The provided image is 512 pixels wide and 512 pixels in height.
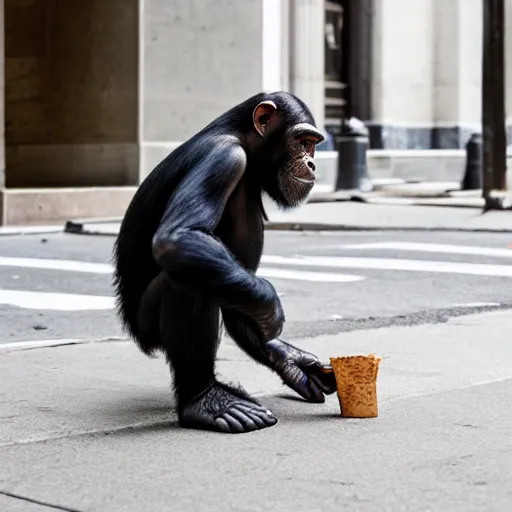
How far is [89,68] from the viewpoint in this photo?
16.9m

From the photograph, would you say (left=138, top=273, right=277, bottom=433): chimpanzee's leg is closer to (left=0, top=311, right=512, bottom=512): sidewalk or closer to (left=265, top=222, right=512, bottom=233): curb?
(left=0, top=311, right=512, bottom=512): sidewalk

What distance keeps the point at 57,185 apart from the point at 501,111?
527 centimetres

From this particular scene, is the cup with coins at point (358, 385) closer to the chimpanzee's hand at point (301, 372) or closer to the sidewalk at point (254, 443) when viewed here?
the sidewalk at point (254, 443)

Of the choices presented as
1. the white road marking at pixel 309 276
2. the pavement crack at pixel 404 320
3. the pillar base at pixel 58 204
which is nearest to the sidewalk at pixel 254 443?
the pavement crack at pixel 404 320

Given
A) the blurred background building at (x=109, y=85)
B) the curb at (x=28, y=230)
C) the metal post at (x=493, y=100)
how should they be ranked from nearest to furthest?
the curb at (x=28, y=230) < the metal post at (x=493, y=100) < the blurred background building at (x=109, y=85)

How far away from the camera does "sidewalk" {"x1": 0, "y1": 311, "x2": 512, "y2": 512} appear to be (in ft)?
11.7

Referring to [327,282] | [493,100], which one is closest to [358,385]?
[327,282]

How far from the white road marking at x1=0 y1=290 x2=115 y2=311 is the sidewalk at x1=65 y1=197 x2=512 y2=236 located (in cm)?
522

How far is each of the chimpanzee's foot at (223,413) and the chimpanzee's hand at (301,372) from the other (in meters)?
0.36

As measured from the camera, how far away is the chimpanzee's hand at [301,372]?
4.93 metres

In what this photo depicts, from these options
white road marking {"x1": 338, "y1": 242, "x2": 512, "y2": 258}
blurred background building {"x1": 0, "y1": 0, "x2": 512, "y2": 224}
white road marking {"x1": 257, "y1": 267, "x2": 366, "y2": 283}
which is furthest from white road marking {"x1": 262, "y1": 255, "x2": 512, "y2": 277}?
blurred background building {"x1": 0, "y1": 0, "x2": 512, "y2": 224}

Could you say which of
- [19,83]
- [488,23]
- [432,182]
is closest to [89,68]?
[19,83]

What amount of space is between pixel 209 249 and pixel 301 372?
2.66ft

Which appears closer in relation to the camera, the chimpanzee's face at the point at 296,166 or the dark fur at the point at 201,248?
the dark fur at the point at 201,248
